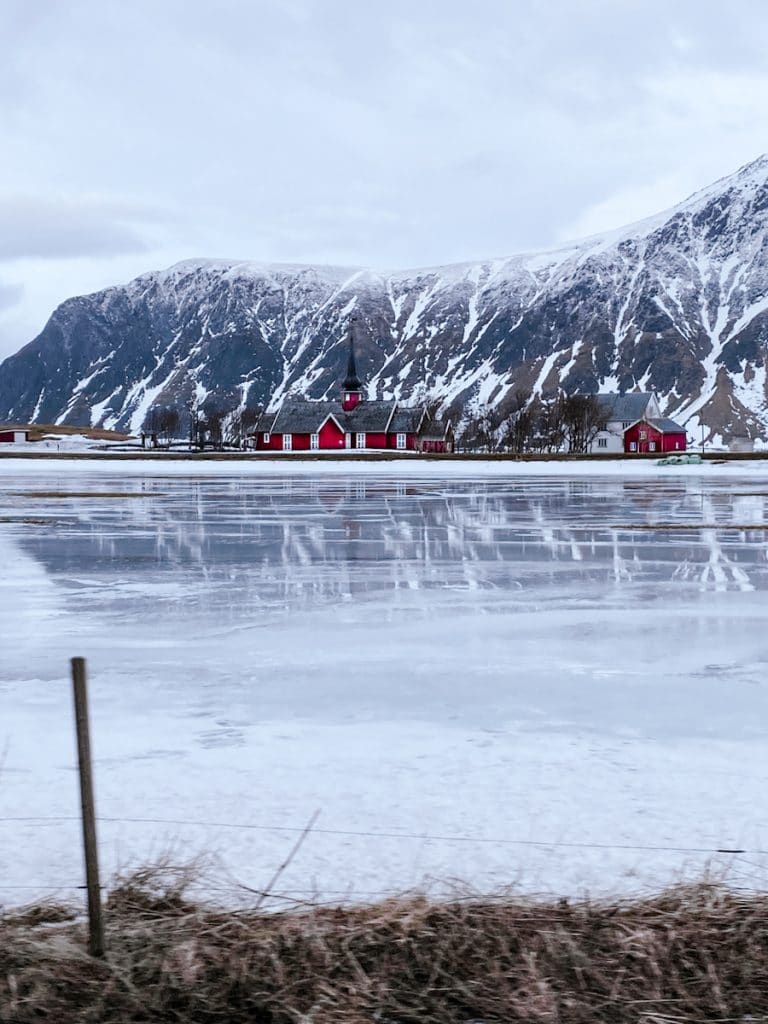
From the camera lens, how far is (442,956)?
3918 mm

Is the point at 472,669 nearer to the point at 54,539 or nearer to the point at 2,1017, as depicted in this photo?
the point at 2,1017

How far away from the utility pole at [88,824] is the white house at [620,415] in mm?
175299

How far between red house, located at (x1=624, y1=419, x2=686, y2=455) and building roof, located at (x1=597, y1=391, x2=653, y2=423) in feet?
23.3

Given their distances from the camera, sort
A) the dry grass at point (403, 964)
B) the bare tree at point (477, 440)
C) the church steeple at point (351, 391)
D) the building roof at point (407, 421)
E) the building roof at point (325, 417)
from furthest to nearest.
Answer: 1. the bare tree at point (477, 440)
2. the church steeple at point (351, 391)
3. the building roof at point (325, 417)
4. the building roof at point (407, 421)
5. the dry grass at point (403, 964)

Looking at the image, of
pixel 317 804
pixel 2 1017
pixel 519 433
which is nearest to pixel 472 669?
pixel 317 804

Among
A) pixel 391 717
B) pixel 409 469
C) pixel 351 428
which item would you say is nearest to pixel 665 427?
pixel 351 428

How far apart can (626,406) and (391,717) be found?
605 ft

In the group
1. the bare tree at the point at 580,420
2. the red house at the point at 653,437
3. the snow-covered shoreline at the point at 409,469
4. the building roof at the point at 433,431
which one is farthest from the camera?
the red house at the point at 653,437

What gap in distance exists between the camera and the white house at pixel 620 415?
178 meters

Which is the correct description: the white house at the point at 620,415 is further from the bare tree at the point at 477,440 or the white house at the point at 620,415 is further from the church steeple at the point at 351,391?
the church steeple at the point at 351,391

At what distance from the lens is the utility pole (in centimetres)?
389

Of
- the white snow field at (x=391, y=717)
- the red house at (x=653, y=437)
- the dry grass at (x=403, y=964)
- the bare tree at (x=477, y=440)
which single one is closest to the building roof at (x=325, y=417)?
the bare tree at (x=477, y=440)

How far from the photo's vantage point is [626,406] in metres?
186

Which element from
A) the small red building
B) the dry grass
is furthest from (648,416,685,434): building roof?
the dry grass
